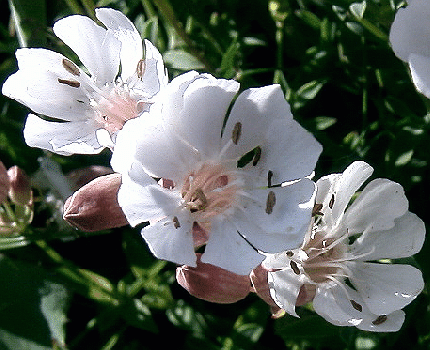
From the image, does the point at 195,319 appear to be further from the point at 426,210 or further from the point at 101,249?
the point at 426,210

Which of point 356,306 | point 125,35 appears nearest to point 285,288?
point 356,306

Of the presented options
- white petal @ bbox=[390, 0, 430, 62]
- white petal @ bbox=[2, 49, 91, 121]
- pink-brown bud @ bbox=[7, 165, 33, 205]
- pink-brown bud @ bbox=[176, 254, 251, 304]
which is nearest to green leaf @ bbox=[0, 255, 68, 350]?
pink-brown bud @ bbox=[7, 165, 33, 205]

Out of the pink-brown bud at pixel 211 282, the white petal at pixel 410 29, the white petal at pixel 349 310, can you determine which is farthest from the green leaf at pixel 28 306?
the white petal at pixel 410 29

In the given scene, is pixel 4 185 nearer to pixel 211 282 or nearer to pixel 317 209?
pixel 211 282

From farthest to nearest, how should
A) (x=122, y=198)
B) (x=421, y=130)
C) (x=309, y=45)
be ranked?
(x=309, y=45)
(x=421, y=130)
(x=122, y=198)

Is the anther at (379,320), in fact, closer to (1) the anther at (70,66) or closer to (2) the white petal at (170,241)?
(2) the white petal at (170,241)

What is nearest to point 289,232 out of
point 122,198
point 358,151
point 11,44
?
point 122,198
